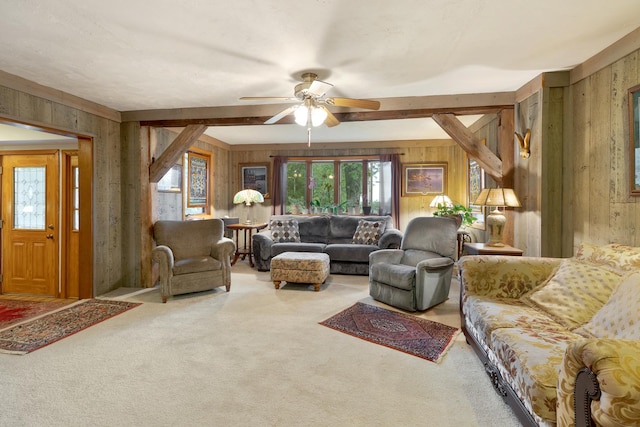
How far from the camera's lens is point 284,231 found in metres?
5.86

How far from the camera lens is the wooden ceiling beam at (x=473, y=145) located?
3.95m

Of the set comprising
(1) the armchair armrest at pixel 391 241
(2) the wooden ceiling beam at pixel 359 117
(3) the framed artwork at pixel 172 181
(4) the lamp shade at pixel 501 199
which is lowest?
(1) the armchair armrest at pixel 391 241

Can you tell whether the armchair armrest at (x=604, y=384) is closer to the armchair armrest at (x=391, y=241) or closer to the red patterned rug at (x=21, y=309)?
the armchair armrest at (x=391, y=241)

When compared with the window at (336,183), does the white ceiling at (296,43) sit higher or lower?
higher

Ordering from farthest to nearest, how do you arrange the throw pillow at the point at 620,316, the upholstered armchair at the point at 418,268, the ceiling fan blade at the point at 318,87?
the upholstered armchair at the point at 418,268 → the ceiling fan blade at the point at 318,87 → the throw pillow at the point at 620,316

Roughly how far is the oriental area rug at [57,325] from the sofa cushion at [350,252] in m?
2.77

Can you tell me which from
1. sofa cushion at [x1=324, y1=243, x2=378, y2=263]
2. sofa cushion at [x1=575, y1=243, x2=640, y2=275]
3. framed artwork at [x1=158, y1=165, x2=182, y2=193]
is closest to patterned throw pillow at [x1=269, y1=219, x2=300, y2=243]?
sofa cushion at [x1=324, y1=243, x2=378, y2=263]

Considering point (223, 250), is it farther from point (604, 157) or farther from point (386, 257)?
point (604, 157)

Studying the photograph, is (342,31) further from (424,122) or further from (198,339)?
(424,122)

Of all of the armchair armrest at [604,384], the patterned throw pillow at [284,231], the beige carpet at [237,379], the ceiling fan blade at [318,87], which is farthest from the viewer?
the patterned throw pillow at [284,231]

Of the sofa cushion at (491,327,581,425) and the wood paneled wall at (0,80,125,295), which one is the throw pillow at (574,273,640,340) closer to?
the sofa cushion at (491,327,581,425)

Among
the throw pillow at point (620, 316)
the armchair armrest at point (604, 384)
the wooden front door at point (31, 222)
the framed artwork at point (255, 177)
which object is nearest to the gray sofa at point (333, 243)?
the framed artwork at point (255, 177)

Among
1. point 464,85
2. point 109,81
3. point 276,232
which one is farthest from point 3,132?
point 464,85

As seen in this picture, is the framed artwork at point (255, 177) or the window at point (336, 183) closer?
the window at point (336, 183)
